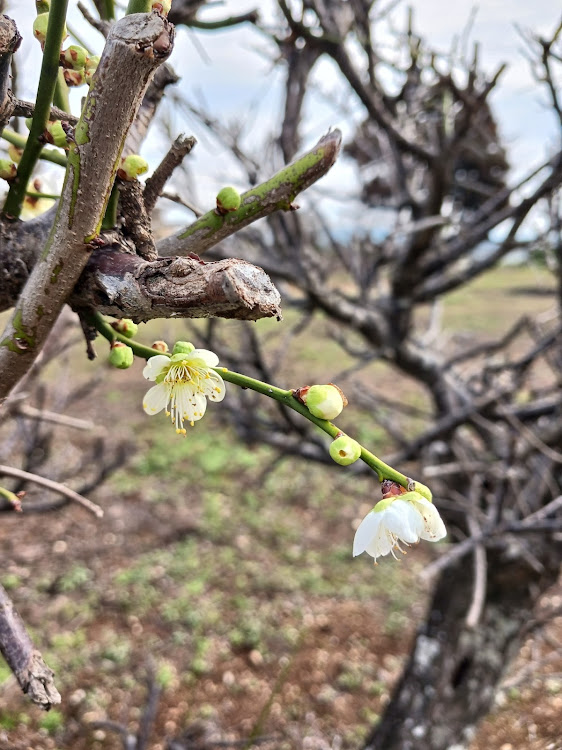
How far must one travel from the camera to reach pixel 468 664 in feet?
7.38

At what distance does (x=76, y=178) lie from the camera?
1.73 ft

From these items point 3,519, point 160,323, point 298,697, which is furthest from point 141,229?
point 160,323

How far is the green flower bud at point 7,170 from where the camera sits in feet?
2.19

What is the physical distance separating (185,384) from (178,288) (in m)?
0.29

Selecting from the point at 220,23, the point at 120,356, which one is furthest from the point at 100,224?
the point at 220,23

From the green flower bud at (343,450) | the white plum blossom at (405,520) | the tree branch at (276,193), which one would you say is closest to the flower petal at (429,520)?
the white plum blossom at (405,520)

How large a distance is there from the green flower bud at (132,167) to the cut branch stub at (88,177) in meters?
0.09

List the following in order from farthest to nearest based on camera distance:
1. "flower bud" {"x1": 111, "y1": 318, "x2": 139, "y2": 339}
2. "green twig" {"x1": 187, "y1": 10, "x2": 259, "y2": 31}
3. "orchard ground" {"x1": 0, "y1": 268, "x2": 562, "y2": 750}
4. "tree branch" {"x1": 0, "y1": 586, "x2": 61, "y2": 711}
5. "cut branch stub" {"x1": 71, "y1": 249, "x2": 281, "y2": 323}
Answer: "orchard ground" {"x1": 0, "y1": 268, "x2": 562, "y2": 750}
"green twig" {"x1": 187, "y1": 10, "x2": 259, "y2": 31}
"flower bud" {"x1": 111, "y1": 318, "x2": 139, "y2": 339}
"tree branch" {"x1": 0, "y1": 586, "x2": 61, "y2": 711}
"cut branch stub" {"x1": 71, "y1": 249, "x2": 281, "y2": 323}

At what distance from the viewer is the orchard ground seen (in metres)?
3.11

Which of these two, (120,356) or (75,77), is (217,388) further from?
(75,77)

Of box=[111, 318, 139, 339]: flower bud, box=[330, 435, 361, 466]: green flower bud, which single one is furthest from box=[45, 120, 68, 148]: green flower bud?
box=[330, 435, 361, 466]: green flower bud

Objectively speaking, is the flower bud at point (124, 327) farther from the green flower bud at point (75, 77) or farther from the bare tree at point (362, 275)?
the green flower bud at point (75, 77)

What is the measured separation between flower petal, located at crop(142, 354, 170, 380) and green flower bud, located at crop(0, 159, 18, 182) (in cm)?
30

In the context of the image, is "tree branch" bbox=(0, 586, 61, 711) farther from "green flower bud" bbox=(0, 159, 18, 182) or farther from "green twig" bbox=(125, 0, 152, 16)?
"green twig" bbox=(125, 0, 152, 16)
